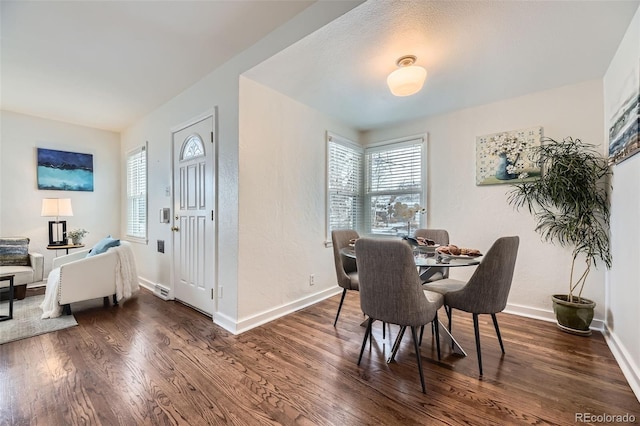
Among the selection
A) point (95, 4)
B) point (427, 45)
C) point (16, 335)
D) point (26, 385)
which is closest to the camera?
point (26, 385)

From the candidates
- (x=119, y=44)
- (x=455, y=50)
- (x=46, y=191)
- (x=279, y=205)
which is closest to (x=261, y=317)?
(x=279, y=205)

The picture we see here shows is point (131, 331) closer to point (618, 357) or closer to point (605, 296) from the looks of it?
point (618, 357)

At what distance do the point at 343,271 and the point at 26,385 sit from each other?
2.35m

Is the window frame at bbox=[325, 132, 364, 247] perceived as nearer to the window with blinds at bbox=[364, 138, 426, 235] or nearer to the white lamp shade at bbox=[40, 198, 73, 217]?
the window with blinds at bbox=[364, 138, 426, 235]

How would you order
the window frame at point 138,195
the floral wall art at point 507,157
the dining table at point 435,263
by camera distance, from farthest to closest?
the window frame at point 138,195
the floral wall art at point 507,157
the dining table at point 435,263

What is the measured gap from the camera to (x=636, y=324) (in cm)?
172

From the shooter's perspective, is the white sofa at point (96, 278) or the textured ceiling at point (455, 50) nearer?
the textured ceiling at point (455, 50)

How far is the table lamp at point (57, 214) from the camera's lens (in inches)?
149

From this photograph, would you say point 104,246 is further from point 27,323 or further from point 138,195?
point 138,195

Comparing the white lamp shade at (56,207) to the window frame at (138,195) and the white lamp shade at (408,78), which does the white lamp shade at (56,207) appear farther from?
the white lamp shade at (408,78)

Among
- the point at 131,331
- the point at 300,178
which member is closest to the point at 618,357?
the point at 300,178

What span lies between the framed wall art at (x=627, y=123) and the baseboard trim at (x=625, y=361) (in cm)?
137

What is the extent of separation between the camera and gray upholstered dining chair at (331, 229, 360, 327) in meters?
2.52

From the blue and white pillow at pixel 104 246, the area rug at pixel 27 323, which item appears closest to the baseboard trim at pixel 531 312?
the area rug at pixel 27 323
